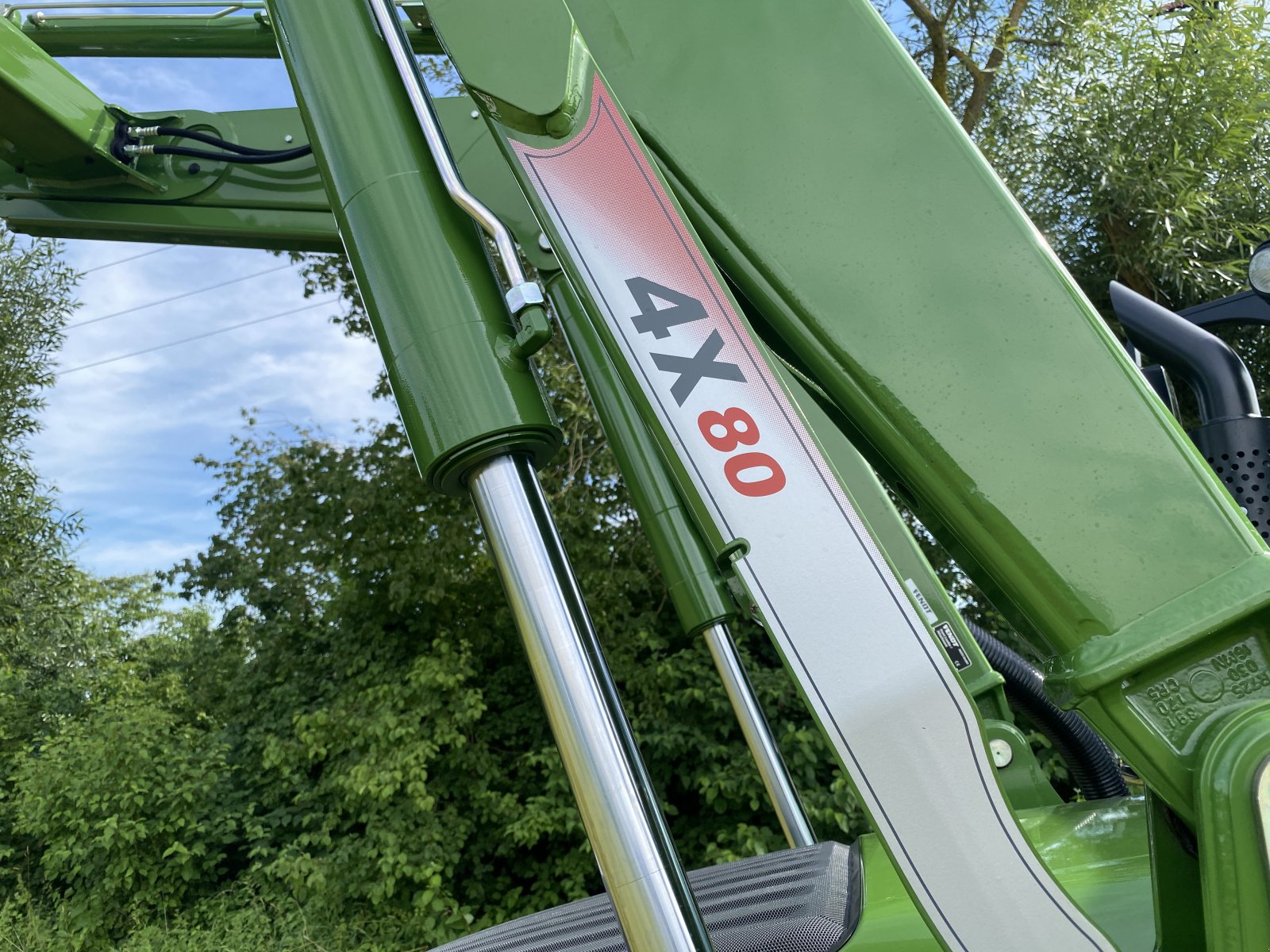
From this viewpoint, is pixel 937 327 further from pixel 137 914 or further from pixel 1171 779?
pixel 137 914

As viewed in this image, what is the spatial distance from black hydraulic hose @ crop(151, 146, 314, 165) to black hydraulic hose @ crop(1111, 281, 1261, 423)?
1678 millimetres

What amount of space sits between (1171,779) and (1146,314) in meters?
0.90

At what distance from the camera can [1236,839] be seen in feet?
2.65

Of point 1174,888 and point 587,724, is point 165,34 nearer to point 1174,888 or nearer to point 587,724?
point 587,724

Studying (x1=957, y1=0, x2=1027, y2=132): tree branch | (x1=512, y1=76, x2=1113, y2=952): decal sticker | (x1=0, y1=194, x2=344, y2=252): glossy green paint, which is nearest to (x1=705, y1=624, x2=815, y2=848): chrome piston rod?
(x1=512, y1=76, x2=1113, y2=952): decal sticker

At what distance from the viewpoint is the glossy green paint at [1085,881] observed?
3.79ft

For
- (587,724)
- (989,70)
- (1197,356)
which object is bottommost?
(587,724)

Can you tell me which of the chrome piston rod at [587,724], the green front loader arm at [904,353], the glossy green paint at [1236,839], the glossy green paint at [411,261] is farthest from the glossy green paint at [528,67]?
the glossy green paint at [1236,839]

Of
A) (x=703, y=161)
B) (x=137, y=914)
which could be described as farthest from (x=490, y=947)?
(x=137, y=914)

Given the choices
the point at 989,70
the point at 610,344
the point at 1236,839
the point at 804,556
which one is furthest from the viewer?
the point at 989,70

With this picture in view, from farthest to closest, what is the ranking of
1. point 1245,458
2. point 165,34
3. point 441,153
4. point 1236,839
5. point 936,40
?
1. point 936,40
2. point 165,34
3. point 1245,458
4. point 441,153
5. point 1236,839

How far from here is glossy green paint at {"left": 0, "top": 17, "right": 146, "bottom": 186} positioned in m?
2.11

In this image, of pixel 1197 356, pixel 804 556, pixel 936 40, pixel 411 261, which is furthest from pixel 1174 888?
pixel 936 40

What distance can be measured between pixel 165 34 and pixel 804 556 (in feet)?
7.44
